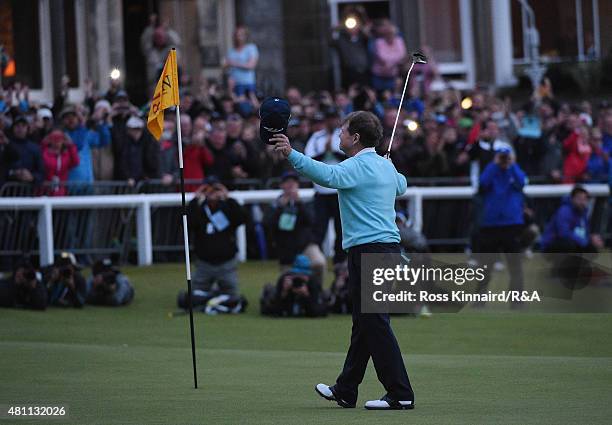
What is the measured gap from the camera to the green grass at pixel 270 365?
33.5ft

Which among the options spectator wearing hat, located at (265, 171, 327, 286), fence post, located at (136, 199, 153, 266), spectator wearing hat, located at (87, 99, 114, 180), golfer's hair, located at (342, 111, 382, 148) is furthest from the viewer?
spectator wearing hat, located at (87, 99, 114, 180)

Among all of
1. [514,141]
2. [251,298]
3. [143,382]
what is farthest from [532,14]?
[143,382]

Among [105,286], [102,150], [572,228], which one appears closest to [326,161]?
[102,150]

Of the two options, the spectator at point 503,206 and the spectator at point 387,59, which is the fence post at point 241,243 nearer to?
the spectator at point 503,206

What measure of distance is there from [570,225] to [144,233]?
6.21m

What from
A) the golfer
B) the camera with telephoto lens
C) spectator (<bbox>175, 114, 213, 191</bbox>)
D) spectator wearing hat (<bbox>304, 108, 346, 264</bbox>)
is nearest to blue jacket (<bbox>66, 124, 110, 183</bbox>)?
spectator (<bbox>175, 114, 213, 191</bbox>)

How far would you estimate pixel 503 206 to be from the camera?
20.0 m

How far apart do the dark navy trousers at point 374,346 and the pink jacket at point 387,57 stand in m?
18.6

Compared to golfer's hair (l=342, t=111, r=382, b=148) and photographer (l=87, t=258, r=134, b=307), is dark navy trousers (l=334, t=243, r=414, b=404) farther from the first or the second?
photographer (l=87, t=258, r=134, b=307)

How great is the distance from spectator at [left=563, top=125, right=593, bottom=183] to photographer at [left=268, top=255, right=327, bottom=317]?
775 centimetres

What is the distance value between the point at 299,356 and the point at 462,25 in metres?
18.7

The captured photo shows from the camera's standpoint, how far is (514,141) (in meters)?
26.0

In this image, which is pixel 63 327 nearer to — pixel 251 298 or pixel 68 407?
pixel 251 298

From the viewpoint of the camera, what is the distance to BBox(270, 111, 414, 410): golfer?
10227 millimetres
